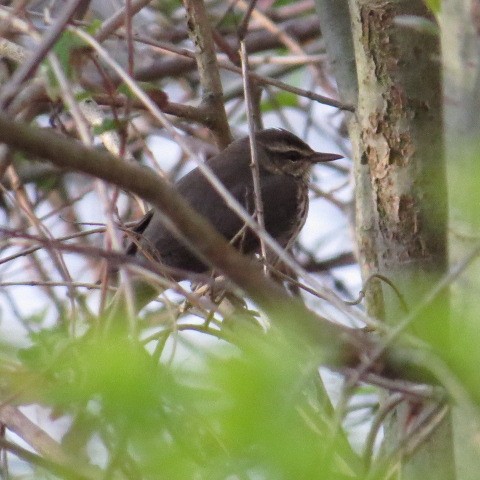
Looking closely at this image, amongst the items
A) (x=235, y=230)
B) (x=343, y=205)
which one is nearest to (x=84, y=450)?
(x=235, y=230)

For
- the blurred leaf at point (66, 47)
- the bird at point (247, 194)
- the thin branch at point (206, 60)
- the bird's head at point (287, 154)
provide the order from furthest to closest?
the bird's head at point (287, 154) < the bird at point (247, 194) < the thin branch at point (206, 60) < the blurred leaf at point (66, 47)

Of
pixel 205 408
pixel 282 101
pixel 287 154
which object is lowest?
pixel 205 408

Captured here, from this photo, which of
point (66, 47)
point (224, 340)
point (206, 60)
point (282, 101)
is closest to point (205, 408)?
point (224, 340)

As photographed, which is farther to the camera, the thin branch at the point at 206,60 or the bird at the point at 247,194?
the bird at the point at 247,194

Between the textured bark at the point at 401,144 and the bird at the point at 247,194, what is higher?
the bird at the point at 247,194

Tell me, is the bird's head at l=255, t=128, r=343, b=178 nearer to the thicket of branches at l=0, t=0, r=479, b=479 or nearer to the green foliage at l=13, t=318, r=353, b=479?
the thicket of branches at l=0, t=0, r=479, b=479

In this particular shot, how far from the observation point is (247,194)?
214 inches

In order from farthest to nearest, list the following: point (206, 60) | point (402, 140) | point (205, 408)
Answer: point (206, 60)
point (402, 140)
point (205, 408)

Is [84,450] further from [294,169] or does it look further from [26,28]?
[294,169]

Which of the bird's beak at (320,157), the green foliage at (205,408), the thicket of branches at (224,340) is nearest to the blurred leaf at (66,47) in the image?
the thicket of branches at (224,340)

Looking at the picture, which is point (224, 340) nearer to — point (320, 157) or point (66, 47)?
point (66, 47)

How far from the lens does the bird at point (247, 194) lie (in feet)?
17.8

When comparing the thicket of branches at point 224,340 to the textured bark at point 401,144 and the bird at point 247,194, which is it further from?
the bird at point 247,194

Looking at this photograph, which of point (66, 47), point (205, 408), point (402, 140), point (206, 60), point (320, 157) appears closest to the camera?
point (205, 408)
